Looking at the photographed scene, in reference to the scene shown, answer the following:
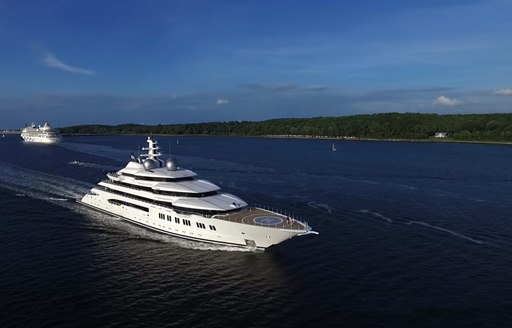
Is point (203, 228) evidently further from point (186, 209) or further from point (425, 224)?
point (425, 224)

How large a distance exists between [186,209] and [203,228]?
4031 mm

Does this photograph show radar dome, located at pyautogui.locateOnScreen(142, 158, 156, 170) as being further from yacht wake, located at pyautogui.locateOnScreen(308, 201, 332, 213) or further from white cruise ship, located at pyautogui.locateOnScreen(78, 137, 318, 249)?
yacht wake, located at pyautogui.locateOnScreen(308, 201, 332, 213)

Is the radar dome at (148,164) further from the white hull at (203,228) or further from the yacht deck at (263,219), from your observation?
the yacht deck at (263,219)

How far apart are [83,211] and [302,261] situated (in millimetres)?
41014

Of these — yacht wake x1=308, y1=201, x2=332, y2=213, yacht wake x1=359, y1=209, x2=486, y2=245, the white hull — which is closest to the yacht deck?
the white hull

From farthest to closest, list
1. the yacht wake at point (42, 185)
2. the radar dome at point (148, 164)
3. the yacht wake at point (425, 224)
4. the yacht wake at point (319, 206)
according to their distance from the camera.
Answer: the yacht wake at point (42, 185), the yacht wake at point (319, 206), the radar dome at point (148, 164), the yacht wake at point (425, 224)

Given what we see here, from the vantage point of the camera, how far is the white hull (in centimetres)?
4853

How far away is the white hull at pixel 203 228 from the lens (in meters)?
48.5

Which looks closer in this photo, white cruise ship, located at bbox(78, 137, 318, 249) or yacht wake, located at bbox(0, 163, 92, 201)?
white cruise ship, located at bbox(78, 137, 318, 249)

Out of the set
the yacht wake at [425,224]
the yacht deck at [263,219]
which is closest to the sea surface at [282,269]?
the yacht wake at [425,224]

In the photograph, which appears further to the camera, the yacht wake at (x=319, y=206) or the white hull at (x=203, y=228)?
the yacht wake at (x=319, y=206)

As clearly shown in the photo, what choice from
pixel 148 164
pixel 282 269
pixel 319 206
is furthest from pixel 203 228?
pixel 319 206

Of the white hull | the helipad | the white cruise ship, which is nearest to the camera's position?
the white hull

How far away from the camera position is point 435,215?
67.6 m
